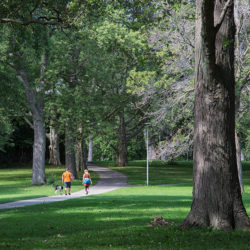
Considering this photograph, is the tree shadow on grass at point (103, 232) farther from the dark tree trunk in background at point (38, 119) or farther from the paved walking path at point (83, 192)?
the dark tree trunk in background at point (38, 119)

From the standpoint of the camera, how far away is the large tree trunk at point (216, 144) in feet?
31.0

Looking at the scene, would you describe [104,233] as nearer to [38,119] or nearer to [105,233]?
[105,233]

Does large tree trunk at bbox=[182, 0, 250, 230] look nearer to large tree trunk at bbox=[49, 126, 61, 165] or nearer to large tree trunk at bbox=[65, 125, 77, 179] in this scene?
large tree trunk at bbox=[65, 125, 77, 179]

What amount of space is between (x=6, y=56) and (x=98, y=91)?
8.51 m

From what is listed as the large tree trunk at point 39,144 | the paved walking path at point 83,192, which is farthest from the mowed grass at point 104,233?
the large tree trunk at point 39,144

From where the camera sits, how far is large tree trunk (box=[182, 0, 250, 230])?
31.0 ft

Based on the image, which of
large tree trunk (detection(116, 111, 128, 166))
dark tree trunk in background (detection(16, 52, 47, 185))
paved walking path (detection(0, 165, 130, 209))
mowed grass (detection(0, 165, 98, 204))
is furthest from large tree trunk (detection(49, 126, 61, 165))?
dark tree trunk in background (detection(16, 52, 47, 185))

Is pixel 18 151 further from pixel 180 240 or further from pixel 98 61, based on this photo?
pixel 180 240

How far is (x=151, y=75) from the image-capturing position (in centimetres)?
2866

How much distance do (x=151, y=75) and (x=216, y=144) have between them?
19333mm

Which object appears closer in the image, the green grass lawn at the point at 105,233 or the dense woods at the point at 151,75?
the green grass lawn at the point at 105,233

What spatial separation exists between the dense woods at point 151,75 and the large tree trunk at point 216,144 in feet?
0.07

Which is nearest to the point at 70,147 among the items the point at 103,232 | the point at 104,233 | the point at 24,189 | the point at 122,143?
the point at 24,189

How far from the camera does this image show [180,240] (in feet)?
27.1
